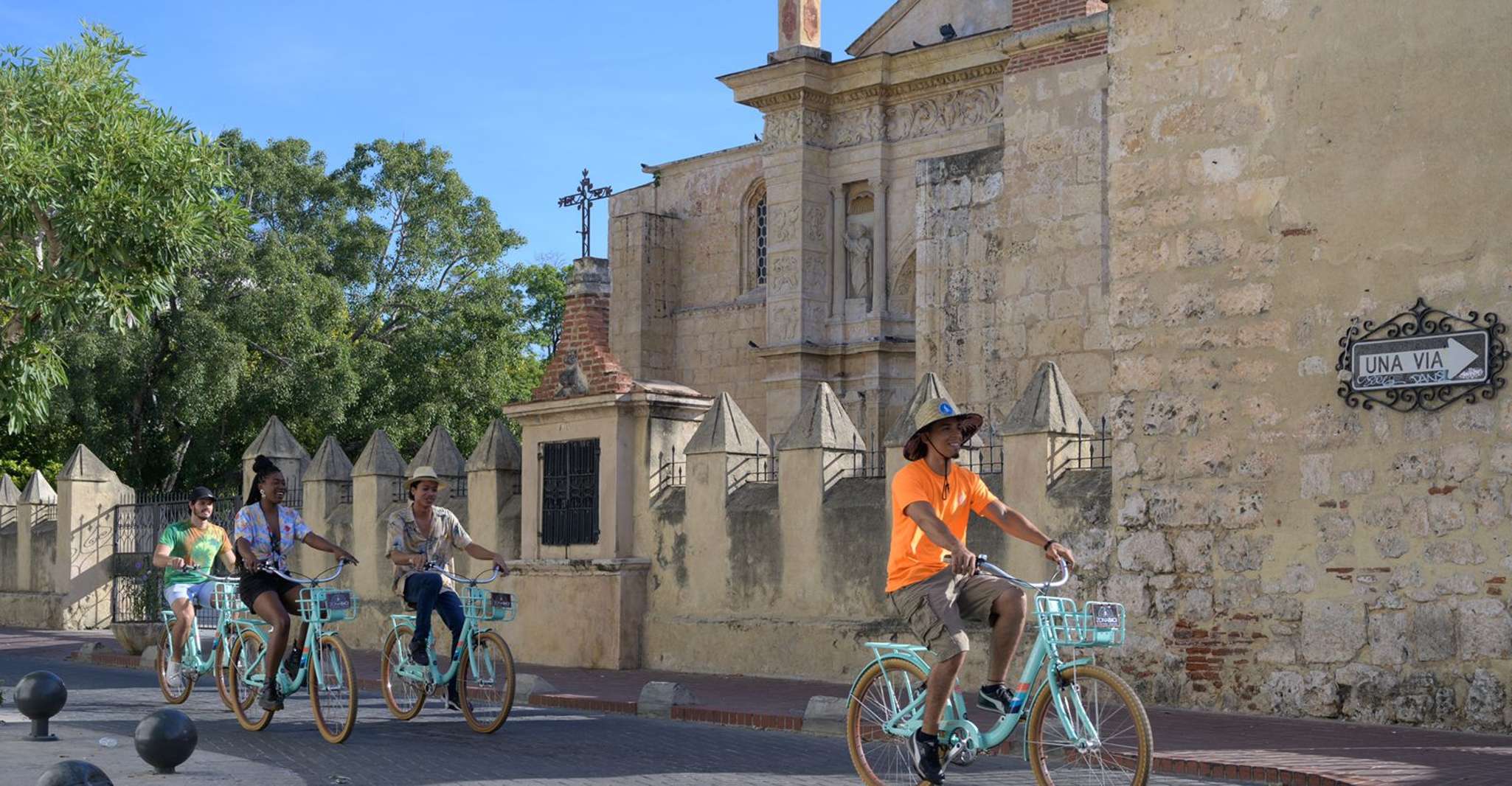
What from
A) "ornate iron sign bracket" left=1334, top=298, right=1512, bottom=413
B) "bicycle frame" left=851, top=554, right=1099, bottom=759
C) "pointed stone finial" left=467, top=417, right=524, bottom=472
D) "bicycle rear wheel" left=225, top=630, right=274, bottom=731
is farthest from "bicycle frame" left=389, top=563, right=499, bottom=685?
"pointed stone finial" left=467, top=417, right=524, bottom=472

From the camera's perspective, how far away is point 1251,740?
35.1 feet

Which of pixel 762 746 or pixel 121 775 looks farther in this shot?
pixel 762 746

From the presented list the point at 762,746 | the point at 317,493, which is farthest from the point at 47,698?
the point at 317,493

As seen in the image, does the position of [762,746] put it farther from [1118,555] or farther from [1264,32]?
[1264,32]

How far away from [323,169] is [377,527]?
22.7m

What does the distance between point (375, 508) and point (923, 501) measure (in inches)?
538

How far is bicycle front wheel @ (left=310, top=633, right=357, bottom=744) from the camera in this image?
1067 cm

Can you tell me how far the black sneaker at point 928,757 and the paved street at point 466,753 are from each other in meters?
1.42

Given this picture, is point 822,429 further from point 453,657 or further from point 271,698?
point 271,698

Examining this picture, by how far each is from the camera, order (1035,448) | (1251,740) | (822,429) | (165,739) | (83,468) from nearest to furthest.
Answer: (165,739) < (1251,740) < (1035,448) < (822,429) < (83,468)

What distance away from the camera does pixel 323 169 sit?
41312 mm

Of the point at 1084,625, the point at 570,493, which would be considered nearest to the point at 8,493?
the point at 570,493

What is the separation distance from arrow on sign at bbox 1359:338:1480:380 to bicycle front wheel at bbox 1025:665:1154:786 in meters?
5.04

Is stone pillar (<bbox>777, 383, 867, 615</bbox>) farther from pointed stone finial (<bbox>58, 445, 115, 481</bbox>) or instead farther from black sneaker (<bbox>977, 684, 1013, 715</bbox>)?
pointed stone finial (<bbox>58, 445, 115, 481</bbox>)
